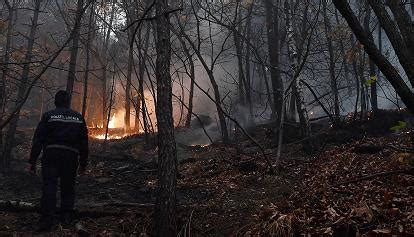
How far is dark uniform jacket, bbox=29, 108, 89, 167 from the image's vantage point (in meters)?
6.24

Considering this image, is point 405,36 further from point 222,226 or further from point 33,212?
point 33,212

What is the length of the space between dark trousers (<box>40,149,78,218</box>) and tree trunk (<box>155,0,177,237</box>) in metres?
1.65

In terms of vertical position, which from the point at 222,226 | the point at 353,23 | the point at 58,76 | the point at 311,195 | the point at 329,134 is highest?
the point at 58,76

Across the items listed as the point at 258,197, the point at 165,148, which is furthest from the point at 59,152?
the point at 258,197

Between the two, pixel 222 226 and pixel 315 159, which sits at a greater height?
pixel 315 159

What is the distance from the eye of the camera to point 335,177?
24.5ft

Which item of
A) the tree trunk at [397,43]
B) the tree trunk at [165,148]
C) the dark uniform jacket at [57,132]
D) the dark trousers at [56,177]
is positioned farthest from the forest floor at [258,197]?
the tree trunk at [397,43]

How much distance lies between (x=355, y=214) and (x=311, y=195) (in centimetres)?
106

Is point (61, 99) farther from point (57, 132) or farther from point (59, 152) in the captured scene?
point (59, 152)

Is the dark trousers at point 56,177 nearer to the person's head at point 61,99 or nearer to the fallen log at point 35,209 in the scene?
the fallen log at point 35,209

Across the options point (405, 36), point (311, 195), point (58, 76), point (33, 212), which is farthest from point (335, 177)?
point (58, 76)

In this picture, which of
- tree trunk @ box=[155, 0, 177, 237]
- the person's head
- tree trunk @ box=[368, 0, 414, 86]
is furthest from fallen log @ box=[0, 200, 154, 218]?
tree trunk @ box=[368, 0, 414, 86]

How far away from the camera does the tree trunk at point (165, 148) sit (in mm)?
5586

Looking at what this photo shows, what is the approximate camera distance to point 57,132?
6.29 m
